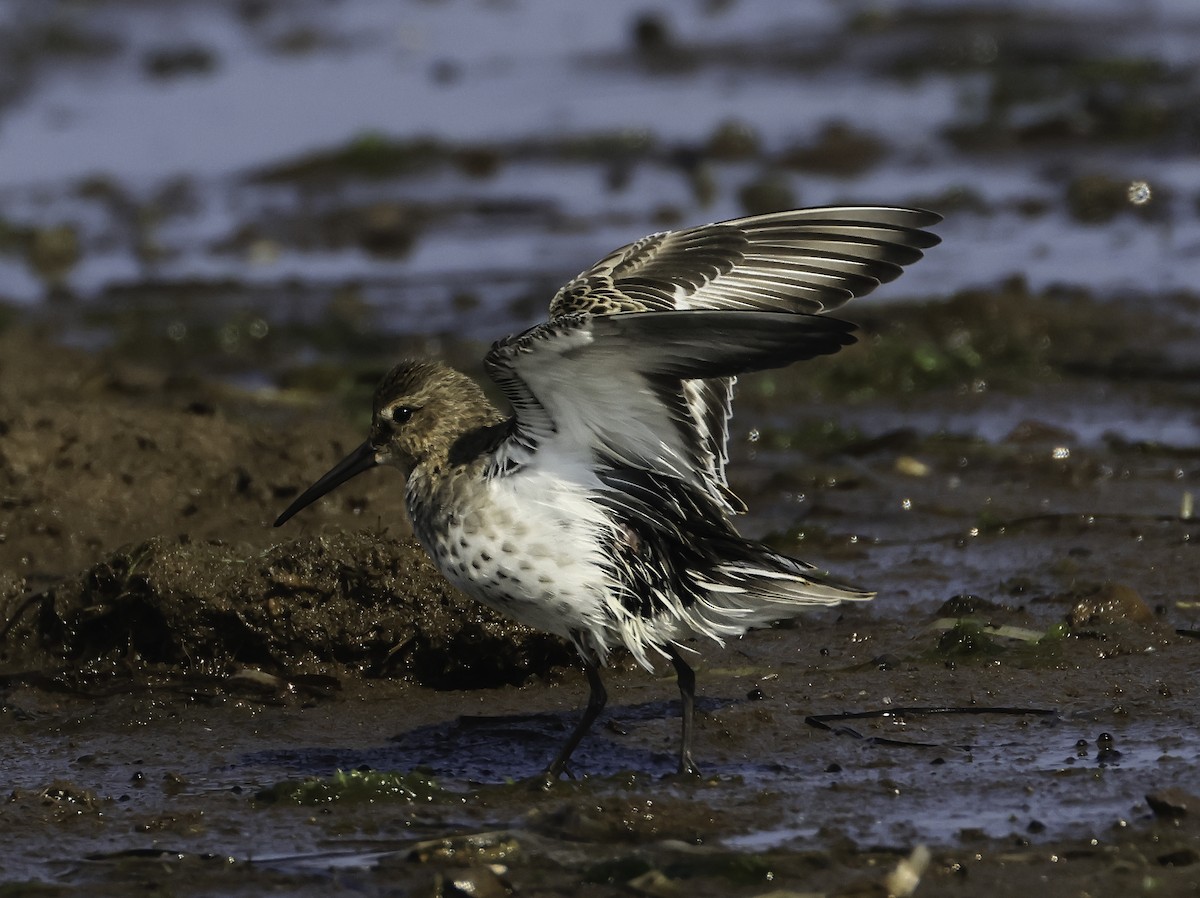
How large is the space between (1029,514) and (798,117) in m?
8.81

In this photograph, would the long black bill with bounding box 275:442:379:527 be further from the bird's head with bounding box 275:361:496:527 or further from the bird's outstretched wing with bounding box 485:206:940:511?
the bird's outstretched wing with bounding box 485:206:940:511

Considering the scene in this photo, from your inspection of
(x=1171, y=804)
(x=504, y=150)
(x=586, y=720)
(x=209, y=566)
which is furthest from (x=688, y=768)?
(x=504, y=150)

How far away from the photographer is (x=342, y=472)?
6.40 metres

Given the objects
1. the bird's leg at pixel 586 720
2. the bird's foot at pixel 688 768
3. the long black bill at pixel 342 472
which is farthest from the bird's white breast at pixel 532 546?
the long black bill at pixel 342 472

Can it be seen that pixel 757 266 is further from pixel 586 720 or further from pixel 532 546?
pixel 586 720

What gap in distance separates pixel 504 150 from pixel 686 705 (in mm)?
10633

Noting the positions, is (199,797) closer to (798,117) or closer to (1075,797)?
(1075,797)

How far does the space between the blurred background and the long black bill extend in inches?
159

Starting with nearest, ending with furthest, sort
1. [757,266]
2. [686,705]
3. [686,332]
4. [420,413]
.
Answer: [686,332] → [686,705] → [420,413] → [757,266]

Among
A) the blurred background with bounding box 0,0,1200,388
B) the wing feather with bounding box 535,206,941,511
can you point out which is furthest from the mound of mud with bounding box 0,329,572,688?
the blurred background with bounding box 0,0,1200,388

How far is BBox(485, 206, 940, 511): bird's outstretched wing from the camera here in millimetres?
4906

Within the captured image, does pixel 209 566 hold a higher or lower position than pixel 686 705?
higher

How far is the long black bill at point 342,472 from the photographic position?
6.29 m

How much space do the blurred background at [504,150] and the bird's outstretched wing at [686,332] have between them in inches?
181
